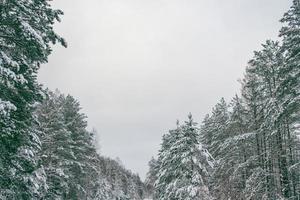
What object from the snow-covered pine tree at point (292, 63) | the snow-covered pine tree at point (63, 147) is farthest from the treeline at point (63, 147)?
the snow-covered pine tree at point (292, 63)

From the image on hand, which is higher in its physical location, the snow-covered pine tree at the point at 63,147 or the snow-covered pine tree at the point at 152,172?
the snow-covered pine tree at the point at 152,172

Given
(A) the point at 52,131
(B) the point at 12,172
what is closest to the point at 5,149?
(B) the point at 12,172

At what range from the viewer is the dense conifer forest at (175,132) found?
12.9 m

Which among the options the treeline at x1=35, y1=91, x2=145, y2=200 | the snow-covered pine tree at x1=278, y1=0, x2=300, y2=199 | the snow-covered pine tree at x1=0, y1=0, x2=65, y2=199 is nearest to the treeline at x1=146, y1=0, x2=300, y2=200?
the snow-covered pine tree at x1=278, y1=0, x2=300, y2=199

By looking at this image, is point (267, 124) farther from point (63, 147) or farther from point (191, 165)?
point (63, 147)

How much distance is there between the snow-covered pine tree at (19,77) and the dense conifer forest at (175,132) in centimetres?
3

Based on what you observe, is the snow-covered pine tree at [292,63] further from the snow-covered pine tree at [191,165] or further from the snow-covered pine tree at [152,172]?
the snow-covered pine tree at [152,172]

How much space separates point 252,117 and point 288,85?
10.7 meters

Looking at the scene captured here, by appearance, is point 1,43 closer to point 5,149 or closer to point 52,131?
point 5,149

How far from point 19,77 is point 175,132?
30047mm

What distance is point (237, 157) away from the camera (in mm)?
37812

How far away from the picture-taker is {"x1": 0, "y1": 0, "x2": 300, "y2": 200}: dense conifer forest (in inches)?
509

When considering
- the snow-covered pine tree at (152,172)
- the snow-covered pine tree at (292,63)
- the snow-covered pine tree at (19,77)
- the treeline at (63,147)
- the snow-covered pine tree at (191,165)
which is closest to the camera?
the snow-covered pine tree at (19,77)

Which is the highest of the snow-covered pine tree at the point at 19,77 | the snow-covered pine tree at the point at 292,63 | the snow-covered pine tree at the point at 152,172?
the snow-covered pine tree at the point at 152,172
